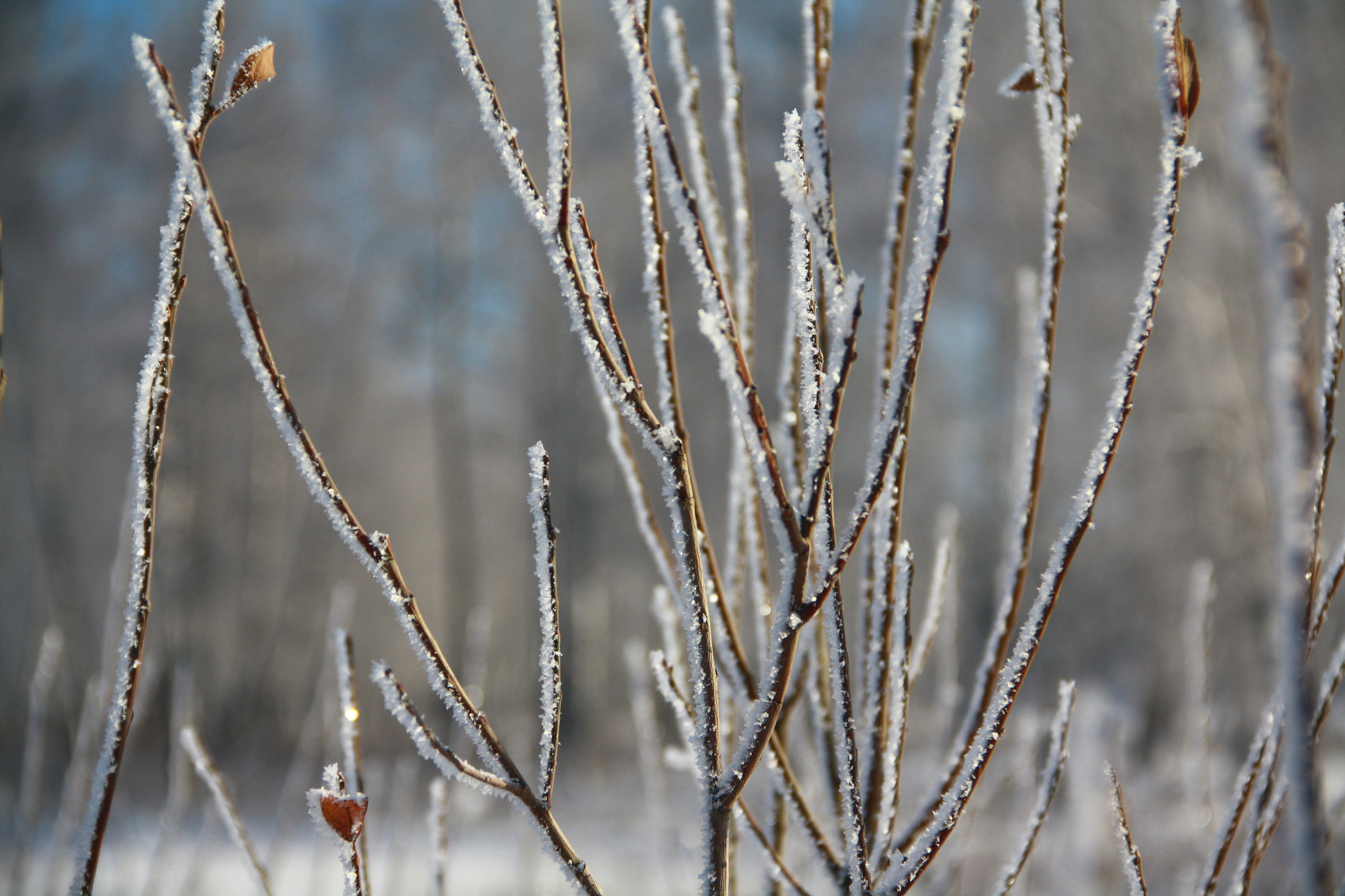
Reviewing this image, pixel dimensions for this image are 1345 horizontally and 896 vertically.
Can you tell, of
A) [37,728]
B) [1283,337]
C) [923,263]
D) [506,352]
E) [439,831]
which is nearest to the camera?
[1283,337]

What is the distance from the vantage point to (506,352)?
8922mm

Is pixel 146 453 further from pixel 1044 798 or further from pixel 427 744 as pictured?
pixel 1044 798

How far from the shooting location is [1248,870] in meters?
0.71

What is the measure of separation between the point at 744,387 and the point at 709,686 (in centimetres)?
21

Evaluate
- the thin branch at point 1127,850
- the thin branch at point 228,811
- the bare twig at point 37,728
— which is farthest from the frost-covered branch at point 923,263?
the bare twig at point 37,728

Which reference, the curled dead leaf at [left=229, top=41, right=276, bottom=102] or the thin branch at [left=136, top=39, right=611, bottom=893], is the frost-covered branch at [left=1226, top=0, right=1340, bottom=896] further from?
the curled dead leaf at [left=229, top=41, right=276, bottom=102]

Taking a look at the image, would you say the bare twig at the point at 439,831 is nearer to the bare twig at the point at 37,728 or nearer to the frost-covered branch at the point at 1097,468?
the frost-covered branch at the point at 1097,468

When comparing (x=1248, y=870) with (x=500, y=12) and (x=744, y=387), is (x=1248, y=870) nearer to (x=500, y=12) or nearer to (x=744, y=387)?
(x=744, y=387)

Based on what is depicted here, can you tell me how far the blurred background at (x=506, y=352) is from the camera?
5.12m

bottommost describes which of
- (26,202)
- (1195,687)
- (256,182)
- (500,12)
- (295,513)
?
(1195,687)

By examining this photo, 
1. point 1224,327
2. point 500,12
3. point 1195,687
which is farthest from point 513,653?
point 1195,687

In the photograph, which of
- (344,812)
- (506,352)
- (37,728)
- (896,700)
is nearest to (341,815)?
(344,812)

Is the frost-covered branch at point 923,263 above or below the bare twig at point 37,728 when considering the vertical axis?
above

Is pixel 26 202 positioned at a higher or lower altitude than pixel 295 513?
higher
